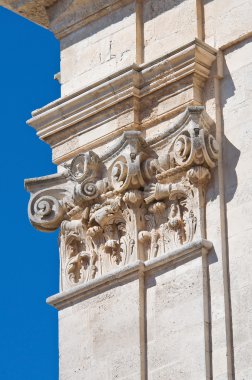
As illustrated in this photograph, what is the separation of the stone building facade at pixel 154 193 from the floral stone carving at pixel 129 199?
0.02 meters

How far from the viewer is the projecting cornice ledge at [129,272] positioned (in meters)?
22.0

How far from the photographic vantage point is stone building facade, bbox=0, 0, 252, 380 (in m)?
21.7

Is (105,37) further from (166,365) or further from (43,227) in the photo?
(166,365)

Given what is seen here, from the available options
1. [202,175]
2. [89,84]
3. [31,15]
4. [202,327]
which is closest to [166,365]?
[202,327]

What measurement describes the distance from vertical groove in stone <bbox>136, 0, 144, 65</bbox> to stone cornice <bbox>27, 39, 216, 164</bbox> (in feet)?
1.34

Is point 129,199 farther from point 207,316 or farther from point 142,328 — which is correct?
point 207,316

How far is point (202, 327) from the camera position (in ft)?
70.4

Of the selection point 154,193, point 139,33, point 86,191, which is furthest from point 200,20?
point 86,191

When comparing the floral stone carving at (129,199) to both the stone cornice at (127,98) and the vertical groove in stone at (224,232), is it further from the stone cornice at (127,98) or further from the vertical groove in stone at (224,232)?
the stone cornice at (127,98)

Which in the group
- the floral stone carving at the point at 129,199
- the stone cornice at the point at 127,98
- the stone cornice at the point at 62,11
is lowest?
the floral stone carving at the point at 129,199

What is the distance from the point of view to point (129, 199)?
23.1 metres

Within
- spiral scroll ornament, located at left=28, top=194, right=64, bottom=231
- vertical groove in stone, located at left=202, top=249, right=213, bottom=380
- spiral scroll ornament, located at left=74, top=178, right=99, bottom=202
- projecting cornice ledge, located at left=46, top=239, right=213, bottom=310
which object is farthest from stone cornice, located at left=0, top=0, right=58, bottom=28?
vertical groove in stone, located at left=202, top=249, right=213, bottom=380

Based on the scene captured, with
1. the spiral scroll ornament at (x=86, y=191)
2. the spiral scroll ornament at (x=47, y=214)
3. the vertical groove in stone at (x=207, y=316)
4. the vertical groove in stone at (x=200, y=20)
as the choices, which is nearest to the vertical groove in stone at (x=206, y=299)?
the vertical groove in stone at (x=207, y=316)

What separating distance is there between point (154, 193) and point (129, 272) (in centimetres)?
106
